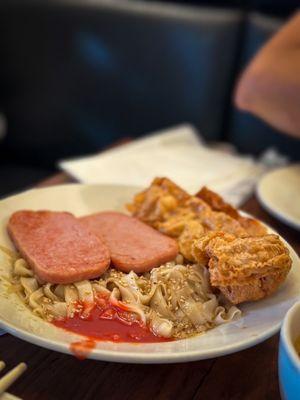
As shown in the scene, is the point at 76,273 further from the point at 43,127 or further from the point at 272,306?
the point at 43,127

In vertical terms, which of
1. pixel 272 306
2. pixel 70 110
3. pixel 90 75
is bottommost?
pixel 70 110

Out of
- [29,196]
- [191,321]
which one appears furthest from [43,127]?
[191,321]

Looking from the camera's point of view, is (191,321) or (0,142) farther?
(0,142)

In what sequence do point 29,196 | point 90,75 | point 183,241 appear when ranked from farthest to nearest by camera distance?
point 90,75 < point 29,196 < point 183,241

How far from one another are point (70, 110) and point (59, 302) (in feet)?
6.26

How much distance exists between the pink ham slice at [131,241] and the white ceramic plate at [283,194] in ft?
1.17

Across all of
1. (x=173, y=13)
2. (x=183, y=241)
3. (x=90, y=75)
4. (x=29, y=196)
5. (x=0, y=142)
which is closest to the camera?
(x=183, y=241)

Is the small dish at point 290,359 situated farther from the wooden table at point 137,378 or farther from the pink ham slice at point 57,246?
the pink ham slice at point 57,246

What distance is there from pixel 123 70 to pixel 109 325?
6.12ft

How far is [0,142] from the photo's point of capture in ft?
9.30

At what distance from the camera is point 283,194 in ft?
4.83

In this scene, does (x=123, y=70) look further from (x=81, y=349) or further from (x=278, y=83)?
(x=81, y=349)

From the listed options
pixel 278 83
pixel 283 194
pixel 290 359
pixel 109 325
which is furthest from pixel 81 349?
pixel 278 83

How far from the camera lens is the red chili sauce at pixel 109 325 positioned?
85 centimetres
